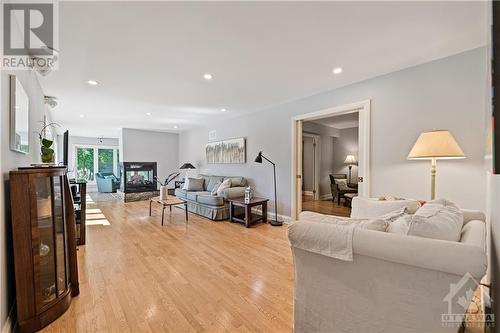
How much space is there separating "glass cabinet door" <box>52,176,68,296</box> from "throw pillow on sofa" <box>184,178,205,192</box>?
409 centimetres

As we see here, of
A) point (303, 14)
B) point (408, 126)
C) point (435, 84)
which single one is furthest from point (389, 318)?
point (435, 84)

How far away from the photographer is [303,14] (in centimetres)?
189

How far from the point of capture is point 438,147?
7.54ft

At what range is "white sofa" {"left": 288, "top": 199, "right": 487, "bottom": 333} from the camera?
3.45 feet

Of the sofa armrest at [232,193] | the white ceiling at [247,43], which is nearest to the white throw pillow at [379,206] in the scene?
the white ceiling at [247,43]

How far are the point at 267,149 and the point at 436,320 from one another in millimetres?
4062

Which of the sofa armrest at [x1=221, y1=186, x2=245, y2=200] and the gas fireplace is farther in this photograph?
the gas fireplace

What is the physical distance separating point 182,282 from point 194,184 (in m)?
4.03

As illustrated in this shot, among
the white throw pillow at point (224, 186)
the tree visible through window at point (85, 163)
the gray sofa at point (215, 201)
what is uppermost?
the tree visible through window at point (85, 163)

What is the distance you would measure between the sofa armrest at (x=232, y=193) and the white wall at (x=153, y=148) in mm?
4407

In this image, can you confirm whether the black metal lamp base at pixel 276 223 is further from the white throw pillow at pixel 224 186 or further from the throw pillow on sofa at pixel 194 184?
the throw pillow on sofa at pixel 194 184

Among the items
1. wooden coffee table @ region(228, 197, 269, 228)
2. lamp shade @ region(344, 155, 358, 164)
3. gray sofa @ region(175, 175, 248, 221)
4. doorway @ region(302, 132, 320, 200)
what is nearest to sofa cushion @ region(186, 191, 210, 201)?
gray sofa @ region(175, 175, 248, 221)

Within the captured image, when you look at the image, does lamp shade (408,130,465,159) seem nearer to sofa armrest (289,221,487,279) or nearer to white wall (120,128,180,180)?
sofa armrest (289,221,487,279)

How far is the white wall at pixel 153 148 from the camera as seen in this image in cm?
771
